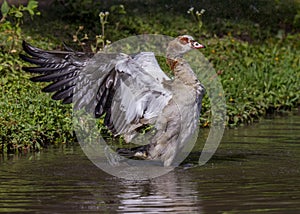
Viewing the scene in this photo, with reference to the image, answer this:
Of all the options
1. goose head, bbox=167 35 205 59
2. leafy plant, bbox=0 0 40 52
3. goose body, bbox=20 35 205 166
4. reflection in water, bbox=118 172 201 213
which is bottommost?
reflection in water, bbox=118 172 201 213

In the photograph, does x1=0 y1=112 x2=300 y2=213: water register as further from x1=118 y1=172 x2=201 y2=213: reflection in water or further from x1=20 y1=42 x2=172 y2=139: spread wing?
x1=20 y1=42 x2=172 y2=139: spread wing

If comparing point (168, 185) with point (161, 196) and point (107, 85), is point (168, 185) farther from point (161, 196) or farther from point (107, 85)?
point (107, 85)

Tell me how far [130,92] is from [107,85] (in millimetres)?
203

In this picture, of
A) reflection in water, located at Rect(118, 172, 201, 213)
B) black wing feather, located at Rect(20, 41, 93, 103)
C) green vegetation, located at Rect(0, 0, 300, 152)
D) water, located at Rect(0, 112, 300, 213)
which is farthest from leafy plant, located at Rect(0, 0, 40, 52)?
reflection in water, located at Rect(118, 172, 201, 213)

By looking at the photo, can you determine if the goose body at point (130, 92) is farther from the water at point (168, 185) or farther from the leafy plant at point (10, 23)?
the leafy plant at point (10, 23)

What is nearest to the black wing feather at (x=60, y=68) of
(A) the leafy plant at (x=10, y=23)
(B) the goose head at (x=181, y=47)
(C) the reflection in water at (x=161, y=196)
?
(B) the goose head at (x=181, y=47)

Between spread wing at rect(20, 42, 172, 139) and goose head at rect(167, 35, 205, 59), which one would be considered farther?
goose head at rect(167, 35, 205, 59)

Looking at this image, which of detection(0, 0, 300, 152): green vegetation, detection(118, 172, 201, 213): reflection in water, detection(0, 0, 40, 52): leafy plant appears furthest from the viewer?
detection(0, 0, 40, 52): leafy plant

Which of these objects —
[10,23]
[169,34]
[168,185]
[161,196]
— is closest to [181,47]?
[168,185]

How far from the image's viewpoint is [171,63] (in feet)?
26.7

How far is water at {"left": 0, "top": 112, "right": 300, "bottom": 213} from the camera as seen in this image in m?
5.90

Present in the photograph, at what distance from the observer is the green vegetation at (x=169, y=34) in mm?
9086

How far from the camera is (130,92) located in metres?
7.76

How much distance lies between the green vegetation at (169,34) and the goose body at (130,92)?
97cm
